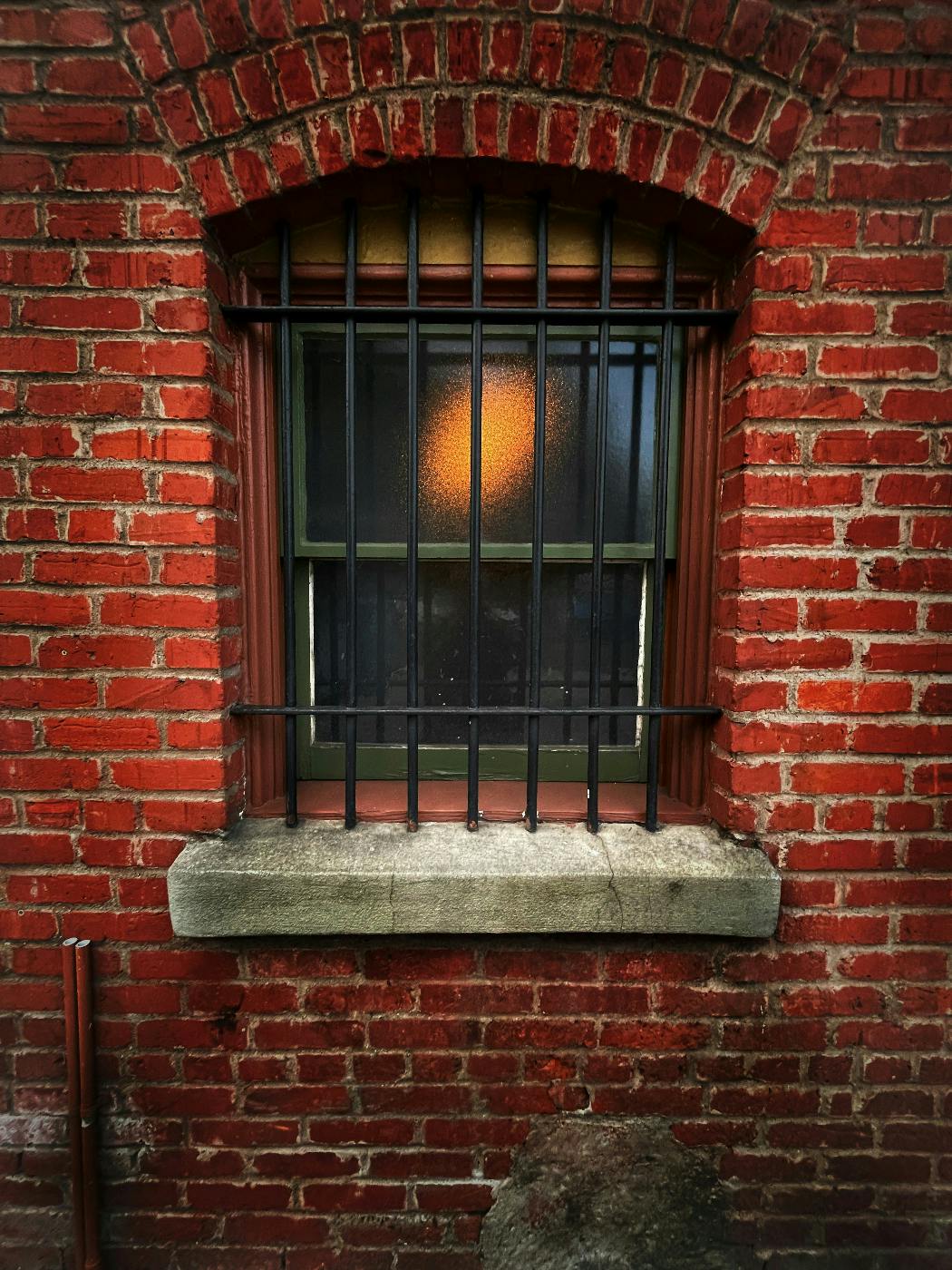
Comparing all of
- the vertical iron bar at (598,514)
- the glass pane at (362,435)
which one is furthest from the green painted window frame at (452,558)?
the vertical iron bar at (598,514)

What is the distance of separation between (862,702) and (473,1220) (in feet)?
5.51

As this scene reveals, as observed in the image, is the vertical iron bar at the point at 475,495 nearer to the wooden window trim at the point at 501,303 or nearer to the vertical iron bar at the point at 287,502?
the wooden window trim at the point at 501,303

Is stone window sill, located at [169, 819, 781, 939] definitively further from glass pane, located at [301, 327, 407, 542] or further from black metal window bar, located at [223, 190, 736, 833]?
glass pane, located at [301, 327, 407, 542]

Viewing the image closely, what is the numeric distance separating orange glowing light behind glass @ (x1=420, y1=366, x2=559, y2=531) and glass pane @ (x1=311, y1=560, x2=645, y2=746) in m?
0.20

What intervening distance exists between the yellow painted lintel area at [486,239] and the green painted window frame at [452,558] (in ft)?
0.55

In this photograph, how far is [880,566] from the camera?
134cm

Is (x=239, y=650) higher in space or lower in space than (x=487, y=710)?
higher

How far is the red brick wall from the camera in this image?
1.25 m

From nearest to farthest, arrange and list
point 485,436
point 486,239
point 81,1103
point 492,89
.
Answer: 1. point 492,89
2. point 81,1103
3. point 486,239
4. point 485,436

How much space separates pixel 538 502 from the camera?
1439mm

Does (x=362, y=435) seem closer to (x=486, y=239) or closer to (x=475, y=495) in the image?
(x=475, y=495)

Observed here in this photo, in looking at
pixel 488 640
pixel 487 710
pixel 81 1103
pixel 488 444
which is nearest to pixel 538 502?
pixel 488 444

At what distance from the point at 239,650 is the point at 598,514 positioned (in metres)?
1.05

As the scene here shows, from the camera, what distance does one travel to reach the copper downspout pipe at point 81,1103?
137 cm
